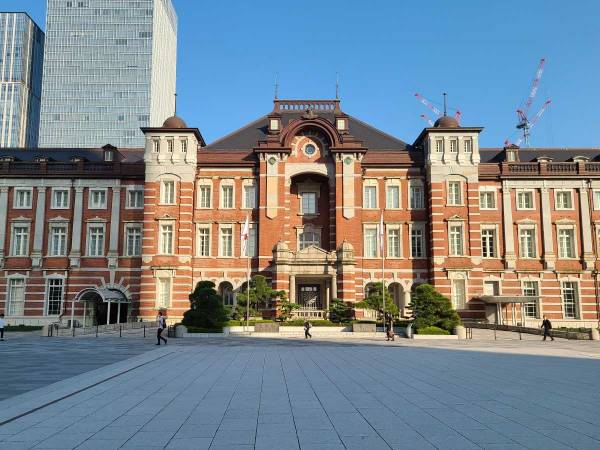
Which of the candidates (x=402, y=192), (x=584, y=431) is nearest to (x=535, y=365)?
(x=584, y=431)

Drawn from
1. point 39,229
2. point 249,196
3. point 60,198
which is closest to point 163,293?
point 249,196

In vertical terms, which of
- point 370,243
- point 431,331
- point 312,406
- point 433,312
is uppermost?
point 370,243

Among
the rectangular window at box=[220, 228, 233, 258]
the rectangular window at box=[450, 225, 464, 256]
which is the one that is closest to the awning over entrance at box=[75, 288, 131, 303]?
the rectangular window at box=[220, 228, 233, 258]

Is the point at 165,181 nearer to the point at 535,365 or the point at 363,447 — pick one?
the point at 535,365

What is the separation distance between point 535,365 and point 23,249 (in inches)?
1601

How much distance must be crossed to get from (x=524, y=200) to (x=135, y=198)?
32.4 metres

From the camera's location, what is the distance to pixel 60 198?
45.3m

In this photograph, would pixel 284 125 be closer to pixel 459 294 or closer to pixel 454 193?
pixel 454 193

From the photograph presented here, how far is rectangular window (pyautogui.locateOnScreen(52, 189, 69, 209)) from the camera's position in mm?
45094

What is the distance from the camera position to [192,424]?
→ 8797 millimetres

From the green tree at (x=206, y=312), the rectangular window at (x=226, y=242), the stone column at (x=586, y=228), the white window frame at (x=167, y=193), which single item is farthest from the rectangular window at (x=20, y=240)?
the stone column at (x=586, y=228)

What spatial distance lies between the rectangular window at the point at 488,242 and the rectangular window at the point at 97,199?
1242 inches

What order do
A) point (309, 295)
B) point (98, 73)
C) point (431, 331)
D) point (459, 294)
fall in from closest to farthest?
point (431, 331), point (459, 294), point (309, 295), point (98, 73)

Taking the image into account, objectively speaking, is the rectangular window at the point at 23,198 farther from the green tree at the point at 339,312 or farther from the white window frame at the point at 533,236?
the white window frame at the point at 533,236
